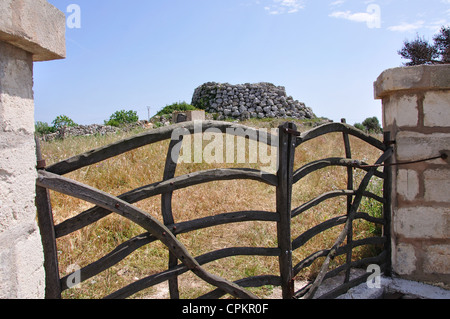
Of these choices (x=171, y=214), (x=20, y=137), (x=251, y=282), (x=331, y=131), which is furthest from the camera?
(x=331, y=131)

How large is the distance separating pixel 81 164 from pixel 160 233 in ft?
1.75

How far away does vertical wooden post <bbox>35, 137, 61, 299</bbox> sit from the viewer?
1.58 m

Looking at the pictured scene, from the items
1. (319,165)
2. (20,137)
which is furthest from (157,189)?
(319,165)

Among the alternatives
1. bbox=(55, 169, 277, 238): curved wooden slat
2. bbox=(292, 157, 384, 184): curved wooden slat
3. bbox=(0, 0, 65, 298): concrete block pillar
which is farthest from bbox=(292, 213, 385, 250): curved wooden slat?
bbox=(0, 0, 65, 298): concrete block pillar

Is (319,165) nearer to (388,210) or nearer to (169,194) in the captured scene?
(388,210)

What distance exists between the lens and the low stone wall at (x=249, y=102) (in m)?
17.9

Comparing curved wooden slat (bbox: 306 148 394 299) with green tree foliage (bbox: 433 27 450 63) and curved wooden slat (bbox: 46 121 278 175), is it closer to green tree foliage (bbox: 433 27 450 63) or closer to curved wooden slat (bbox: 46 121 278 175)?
curved wooden slat (bbox: 46 121 278 175)

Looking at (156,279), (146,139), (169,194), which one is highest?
(146,139)

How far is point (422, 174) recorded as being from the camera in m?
2.78

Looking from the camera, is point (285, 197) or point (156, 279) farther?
point (285, 197)

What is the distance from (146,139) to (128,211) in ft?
1.28

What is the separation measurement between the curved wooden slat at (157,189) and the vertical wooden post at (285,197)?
8 cm

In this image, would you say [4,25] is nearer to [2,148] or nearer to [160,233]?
[2,148]

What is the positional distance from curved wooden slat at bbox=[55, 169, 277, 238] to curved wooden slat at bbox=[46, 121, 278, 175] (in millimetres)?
224
